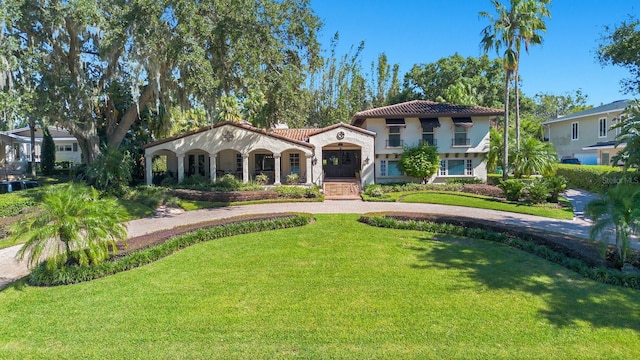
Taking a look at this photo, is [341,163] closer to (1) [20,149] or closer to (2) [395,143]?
(2) [395,143]

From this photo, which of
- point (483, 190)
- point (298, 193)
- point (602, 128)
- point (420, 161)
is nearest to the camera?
point (298, 193)

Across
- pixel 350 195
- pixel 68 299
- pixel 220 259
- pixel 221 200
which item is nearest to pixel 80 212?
pixel 68 299

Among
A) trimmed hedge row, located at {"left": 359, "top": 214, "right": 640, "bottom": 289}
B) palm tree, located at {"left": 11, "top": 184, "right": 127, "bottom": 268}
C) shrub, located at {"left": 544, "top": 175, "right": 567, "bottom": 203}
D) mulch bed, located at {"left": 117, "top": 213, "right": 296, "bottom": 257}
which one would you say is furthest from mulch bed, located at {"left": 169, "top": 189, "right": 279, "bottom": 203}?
shrub, located at {"left": 544, "top": 175, "right": 567, "bottom": 203}

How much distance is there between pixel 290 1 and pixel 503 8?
14.2 m

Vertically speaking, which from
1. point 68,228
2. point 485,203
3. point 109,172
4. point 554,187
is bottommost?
point 485,203

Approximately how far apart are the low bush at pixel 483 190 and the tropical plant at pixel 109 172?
20.6 m

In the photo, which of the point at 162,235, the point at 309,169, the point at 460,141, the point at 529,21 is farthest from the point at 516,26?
the point at 162,235

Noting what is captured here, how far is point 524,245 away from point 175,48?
1486 centimetres

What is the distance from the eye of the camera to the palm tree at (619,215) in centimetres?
845

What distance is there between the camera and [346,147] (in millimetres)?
26922

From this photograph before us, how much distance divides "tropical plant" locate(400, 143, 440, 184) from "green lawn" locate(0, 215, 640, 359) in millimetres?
15951

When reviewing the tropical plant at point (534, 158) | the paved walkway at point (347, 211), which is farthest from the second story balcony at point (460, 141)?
the paved walkway at point (347, 211)

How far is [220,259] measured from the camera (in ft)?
31.7

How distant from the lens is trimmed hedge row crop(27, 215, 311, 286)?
8.05 metres
